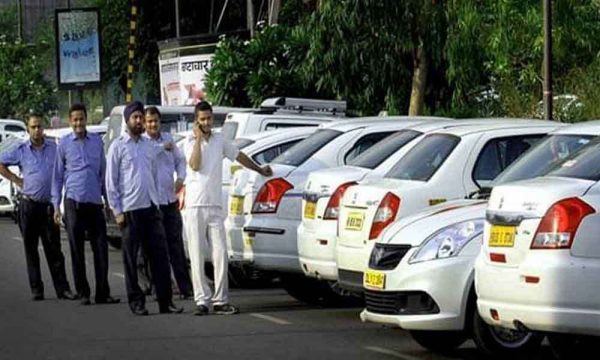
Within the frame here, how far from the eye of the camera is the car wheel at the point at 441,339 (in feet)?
39.2

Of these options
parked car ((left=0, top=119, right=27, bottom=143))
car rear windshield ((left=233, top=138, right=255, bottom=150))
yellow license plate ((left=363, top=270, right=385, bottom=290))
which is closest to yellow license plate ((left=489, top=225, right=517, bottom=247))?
yellow license plate ((left=363, top=270, right=385, bottom=290))

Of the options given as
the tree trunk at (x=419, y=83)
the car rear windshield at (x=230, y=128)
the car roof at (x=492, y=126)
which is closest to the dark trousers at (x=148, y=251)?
the car roof at (x=492, y=126)

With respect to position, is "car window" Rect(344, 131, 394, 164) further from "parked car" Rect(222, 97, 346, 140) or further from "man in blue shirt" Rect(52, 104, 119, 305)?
"man in blue shirt" Rect(52, 104, 119, 305)

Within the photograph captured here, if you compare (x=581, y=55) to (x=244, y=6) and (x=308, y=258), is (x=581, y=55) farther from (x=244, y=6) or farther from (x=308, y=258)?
(x=244, y=6)

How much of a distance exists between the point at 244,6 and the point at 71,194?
40441 millimetres

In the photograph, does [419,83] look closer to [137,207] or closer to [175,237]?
[175,237]

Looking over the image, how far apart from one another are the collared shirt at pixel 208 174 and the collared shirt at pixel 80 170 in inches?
62.7

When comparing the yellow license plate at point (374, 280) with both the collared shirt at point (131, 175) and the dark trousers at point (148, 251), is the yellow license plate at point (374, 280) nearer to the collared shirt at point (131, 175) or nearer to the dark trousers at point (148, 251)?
the dark trousers at point (148, 251)

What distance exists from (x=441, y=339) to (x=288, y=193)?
3762 millimetres

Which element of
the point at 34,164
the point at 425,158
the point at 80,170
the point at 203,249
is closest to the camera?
the point at 425,158

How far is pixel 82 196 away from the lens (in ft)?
53.4

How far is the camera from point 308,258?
46.9ft

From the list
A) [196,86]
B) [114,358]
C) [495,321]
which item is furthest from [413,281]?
[196,86]

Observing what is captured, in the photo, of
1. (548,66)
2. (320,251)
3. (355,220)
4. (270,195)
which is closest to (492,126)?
(355,220)
